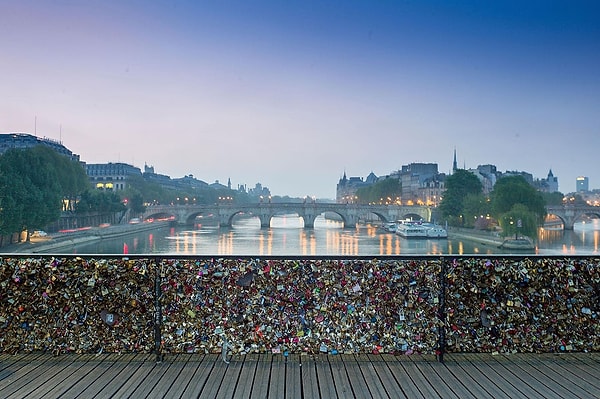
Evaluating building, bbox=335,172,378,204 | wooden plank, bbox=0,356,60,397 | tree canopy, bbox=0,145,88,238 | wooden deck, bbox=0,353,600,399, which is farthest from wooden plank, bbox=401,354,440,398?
building, bbox=335,172,378,204

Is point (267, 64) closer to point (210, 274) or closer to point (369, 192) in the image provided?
point (369, 192)

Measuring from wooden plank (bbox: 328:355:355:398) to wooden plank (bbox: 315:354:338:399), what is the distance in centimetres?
4

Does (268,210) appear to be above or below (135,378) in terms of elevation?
above

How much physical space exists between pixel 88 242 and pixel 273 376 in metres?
49.5

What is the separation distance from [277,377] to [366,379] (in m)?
0.86

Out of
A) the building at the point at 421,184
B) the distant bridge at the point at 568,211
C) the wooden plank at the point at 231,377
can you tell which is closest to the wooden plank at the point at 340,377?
the wooden plank at the point at 231,377

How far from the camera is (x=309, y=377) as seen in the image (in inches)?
168

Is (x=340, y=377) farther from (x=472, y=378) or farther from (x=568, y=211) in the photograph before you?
(x=568, y=211)

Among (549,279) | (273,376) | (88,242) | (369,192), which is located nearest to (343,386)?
(273,376)

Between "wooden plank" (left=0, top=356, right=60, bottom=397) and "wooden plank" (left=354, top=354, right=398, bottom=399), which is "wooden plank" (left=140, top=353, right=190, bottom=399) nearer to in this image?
"wooden plank" (left=0, top=356, right=60, bottom=397)

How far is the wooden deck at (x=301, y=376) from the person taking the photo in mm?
3969

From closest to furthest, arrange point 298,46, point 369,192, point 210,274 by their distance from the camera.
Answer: point 210,274 < point 298,46 < point 369,192

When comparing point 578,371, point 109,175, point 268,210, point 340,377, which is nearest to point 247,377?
point 340,377

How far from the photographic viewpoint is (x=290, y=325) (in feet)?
15.6
